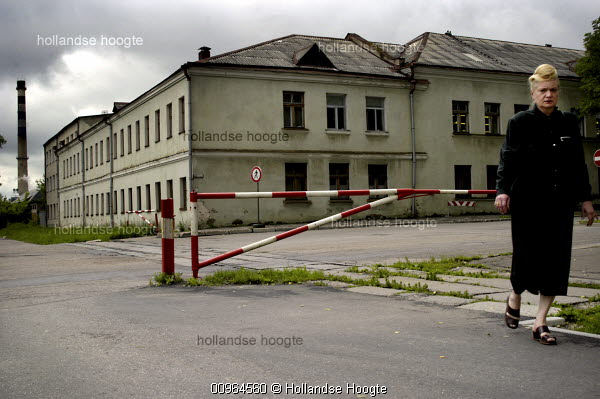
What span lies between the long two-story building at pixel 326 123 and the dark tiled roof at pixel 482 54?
14 cm

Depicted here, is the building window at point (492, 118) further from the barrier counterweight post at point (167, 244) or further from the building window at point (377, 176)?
the barrier counterweight post at point (167, 244)

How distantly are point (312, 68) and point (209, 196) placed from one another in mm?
24282

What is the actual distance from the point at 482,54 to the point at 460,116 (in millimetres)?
5514

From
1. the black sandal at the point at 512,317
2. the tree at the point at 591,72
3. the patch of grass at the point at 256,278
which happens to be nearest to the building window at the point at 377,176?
the tree at the point at 591,72

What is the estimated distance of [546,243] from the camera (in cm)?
445

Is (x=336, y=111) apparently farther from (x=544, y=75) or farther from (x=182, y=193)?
(x=544, y=75)

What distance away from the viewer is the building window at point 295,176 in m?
30.8

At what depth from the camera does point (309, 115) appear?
3142cm

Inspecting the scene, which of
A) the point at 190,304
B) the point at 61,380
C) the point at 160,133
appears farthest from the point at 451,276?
the point at 160,133

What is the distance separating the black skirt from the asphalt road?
41 cm

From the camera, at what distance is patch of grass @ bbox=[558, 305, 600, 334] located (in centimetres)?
472

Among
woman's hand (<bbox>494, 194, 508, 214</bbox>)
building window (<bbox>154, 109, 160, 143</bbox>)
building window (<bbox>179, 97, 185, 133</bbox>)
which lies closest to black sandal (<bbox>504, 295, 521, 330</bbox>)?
woman's hand (<bbox>494, 194, 508, 214</bbox>)

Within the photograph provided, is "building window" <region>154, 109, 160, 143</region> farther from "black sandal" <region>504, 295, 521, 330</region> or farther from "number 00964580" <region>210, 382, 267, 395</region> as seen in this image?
"number 00964580" <region>210, 382, 267, 395</region>

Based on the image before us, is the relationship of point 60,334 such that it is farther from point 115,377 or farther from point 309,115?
point 309,115
